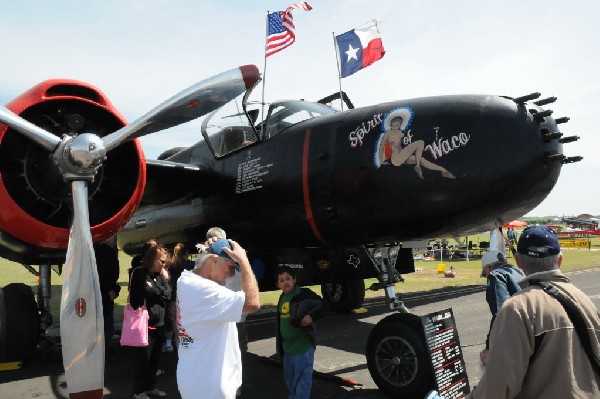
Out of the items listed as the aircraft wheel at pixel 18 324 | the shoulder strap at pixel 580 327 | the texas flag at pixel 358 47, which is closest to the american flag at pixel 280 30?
the texas flag at pixel 358 47

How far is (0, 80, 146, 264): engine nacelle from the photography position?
5.70 metres

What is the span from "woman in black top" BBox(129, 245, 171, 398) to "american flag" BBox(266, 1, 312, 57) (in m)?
7.62

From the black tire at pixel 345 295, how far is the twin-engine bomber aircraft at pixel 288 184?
13.7 feet

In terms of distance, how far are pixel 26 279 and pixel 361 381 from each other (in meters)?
16.3

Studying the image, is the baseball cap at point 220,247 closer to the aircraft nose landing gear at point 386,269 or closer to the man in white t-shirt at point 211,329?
the man in white t-shirt at point 211,329

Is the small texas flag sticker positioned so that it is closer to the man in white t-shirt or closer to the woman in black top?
the woman in black top

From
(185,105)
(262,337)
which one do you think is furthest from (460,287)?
(185,105)

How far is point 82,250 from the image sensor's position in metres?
4.94

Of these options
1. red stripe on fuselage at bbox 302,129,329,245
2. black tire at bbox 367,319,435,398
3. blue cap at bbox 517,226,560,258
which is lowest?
black tire at bbox 367,319,435,398

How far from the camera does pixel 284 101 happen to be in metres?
7.44

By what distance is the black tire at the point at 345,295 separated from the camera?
11.4 metres

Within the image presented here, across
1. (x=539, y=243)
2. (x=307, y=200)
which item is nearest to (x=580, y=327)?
(x=539, y=243)

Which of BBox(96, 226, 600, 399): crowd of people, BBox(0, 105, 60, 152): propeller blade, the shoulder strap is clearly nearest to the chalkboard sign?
BBox(96, 226, 600, 399): crowd of people

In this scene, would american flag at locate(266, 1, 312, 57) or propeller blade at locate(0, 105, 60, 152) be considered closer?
propeller blade at locate(0, 105, 60, 152)
